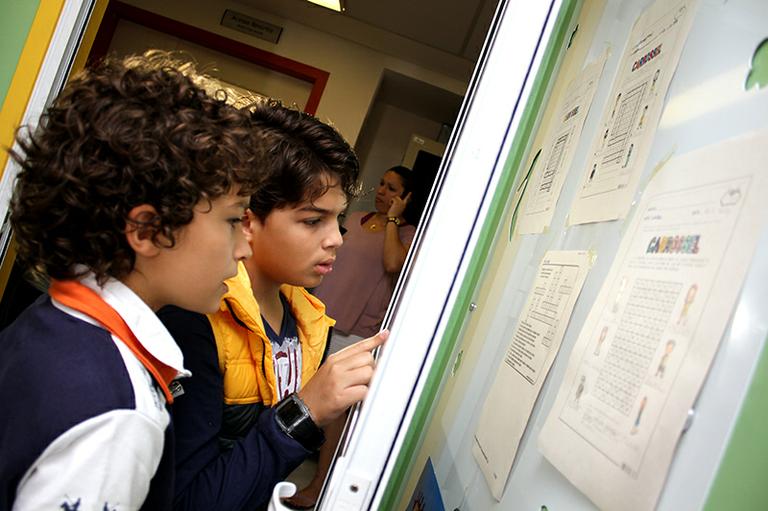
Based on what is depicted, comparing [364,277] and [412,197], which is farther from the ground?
[412,197]

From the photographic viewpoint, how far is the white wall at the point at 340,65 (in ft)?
14.2

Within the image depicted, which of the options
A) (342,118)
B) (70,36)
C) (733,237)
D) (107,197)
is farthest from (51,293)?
(342,118)

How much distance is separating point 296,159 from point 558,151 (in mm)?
564

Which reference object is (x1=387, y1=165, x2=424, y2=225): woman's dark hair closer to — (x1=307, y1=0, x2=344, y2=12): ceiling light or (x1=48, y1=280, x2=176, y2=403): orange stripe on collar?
(x1=307, y1=0, x2=344, y2=12): ceiling light

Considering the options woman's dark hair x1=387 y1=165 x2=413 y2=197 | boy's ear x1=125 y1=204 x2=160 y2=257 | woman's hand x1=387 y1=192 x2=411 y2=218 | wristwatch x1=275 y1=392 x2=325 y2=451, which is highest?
woman's dark hair x1=387 y1=165 x2=413 y2=197

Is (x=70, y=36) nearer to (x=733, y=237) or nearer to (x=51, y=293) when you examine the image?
(x=51, y=293)

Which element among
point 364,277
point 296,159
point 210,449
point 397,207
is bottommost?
point 210,449

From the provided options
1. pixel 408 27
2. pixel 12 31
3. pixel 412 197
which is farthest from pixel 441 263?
pixel 408 27

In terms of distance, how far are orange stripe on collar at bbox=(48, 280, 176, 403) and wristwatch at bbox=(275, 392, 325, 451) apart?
0.21 meters

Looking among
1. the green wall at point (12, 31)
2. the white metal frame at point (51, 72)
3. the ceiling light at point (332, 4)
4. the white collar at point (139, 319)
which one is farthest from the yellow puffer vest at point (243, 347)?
the ceiling light at point (332, 4)

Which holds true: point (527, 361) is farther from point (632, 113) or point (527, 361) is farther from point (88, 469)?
point (88, 469)

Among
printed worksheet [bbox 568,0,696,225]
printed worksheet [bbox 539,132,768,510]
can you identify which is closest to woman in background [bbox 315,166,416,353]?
printed worksheet [bbox 568,0,696,225]

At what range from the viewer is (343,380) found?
814 millimetres

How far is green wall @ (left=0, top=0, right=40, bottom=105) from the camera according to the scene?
186 centimetres
